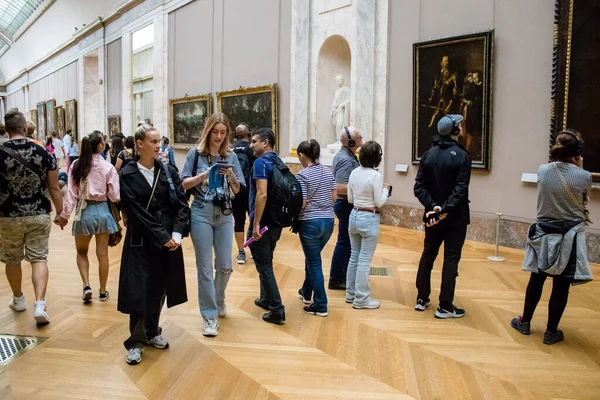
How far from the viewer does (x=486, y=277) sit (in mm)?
6105

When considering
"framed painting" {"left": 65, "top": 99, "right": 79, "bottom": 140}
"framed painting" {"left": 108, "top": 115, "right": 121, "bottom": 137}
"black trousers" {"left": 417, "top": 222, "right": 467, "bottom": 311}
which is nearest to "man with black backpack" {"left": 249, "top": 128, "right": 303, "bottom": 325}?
"black trousers" {"left": 417, "top": 222, "right": 467, "bottom": 311}

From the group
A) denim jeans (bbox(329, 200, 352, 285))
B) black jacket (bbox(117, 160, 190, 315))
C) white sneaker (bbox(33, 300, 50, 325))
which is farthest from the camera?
denim jeans (bbox(329, 200, 352, 285))

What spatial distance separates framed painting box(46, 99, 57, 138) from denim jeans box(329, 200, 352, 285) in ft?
102

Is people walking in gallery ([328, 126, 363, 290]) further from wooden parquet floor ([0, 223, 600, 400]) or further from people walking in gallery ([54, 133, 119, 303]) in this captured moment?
people walking in gallery ([54, 133, 119, 303])

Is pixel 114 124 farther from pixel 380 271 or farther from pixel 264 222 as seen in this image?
pixel 264 222

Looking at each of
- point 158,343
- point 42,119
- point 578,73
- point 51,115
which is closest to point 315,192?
point 158,343

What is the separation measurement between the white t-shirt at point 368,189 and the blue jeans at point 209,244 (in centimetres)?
125

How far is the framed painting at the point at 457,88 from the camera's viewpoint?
808cm

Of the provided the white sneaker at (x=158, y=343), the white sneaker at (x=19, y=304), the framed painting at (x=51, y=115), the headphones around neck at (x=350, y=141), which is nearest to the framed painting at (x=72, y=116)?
the framed painting at (x=51, y=115)

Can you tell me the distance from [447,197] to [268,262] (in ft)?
5.57

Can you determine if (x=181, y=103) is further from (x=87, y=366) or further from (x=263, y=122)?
(x=87, y=366)

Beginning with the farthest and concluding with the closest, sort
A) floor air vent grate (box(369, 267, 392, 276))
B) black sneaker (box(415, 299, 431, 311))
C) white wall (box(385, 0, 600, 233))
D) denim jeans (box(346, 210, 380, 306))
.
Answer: white wall (box(385, 0, 600, 233)) < floor air vent grate (box(369, 267, 392, 276)) < black sneaker (box(415, 299, 431, 311)) < denim jeans (box(346, 210, 380, 306))

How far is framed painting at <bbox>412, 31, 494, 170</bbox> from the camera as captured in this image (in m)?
8.08

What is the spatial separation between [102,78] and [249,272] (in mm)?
20613
